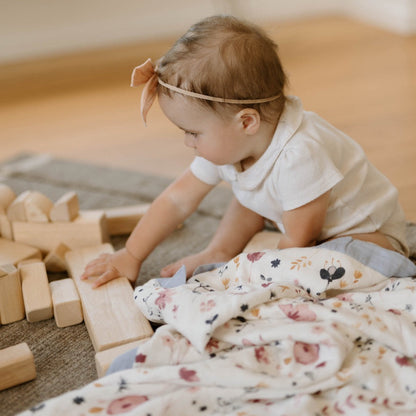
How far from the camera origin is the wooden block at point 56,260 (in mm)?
1105

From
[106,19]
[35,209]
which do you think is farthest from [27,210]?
[106,19]

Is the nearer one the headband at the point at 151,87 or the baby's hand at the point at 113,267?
the headband at the point at 151,87

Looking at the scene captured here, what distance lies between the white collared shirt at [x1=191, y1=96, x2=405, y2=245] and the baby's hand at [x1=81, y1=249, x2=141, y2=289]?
187 millimetres

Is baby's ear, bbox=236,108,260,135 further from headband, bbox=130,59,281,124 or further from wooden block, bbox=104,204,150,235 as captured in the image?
wooden block, bbox=104,204,150,235

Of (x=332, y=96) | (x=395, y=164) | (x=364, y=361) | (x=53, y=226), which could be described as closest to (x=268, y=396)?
(x=364, y=361)

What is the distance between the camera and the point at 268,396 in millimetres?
712

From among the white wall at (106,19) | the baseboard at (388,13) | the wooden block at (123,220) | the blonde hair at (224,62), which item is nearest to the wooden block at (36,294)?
the wooden block at (123,220)

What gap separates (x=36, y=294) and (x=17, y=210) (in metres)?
0.22

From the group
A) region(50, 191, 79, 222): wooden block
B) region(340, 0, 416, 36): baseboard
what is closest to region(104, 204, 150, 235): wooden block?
region(50, 191, 79, 222): wooden block

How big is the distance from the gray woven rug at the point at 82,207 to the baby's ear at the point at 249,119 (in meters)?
0.34

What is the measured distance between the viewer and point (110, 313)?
3.00 ft

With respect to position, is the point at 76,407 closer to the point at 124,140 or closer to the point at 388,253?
the point at 388,253

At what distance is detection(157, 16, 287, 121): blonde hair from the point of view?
87 centimetres

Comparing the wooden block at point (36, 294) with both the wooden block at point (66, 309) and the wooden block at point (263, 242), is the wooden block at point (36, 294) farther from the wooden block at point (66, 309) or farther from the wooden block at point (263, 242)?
the wooden block at point (263, 242)
